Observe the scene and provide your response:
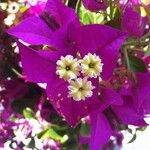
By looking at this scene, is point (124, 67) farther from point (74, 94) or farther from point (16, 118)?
point (16, 118)

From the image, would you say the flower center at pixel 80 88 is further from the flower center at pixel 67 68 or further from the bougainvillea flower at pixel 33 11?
the bougainvillea flower at pixel 33 11

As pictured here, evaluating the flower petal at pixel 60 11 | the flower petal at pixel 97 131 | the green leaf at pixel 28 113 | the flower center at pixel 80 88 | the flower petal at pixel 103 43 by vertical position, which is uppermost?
the flower petal at pixel 60 11

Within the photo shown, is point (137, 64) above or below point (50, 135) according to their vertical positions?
above

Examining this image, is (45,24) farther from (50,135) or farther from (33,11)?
(50,135)

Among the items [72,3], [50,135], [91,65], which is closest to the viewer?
[91,65]

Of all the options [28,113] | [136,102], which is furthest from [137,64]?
[28,113]

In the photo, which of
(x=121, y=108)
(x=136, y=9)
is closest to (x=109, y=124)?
(x=121, y=108)

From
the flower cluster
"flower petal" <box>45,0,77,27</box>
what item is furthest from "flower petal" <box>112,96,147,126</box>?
"flower petal" <box>45,0,77,27</box>

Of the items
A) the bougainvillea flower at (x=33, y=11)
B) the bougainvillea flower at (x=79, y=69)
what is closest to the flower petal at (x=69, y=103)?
the bougainvillea flower at (x=79, y=69)
